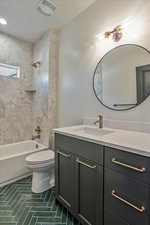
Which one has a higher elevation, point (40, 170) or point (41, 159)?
point (41, 159)

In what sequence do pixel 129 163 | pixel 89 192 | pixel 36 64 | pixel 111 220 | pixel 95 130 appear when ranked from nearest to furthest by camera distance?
pixel 129 163
pixel 111 220
pixel 89 192
pixel 95 130
pixel 36 64

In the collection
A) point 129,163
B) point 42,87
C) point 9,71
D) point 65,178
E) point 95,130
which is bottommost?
point 65,178

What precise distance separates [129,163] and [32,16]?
8.61 feet

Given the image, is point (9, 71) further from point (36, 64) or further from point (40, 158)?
point (40, 158)

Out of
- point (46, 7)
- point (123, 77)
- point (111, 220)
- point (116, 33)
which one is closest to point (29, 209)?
point (111, 220)

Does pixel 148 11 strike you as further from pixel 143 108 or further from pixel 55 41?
pixel 55 41

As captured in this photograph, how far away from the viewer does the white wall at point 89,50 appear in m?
1.40

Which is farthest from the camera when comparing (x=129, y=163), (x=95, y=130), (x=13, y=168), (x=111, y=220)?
(x=13, y=168)

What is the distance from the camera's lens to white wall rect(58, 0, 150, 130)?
4.59ft

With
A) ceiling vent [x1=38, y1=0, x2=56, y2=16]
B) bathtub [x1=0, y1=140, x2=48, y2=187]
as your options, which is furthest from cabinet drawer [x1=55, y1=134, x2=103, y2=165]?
ceiling vent [x1=38, y1=0, x2=56, y2=16]

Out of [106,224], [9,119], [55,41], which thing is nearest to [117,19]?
[55,41]

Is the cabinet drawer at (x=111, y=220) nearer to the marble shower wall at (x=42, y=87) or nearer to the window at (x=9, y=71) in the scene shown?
the marble shower wall at (x=42, y=87)

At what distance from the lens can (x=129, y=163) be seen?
0.87 metres

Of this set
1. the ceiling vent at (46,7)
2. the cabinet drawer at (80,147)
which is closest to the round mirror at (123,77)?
the cabinet drawer at (80,147)
